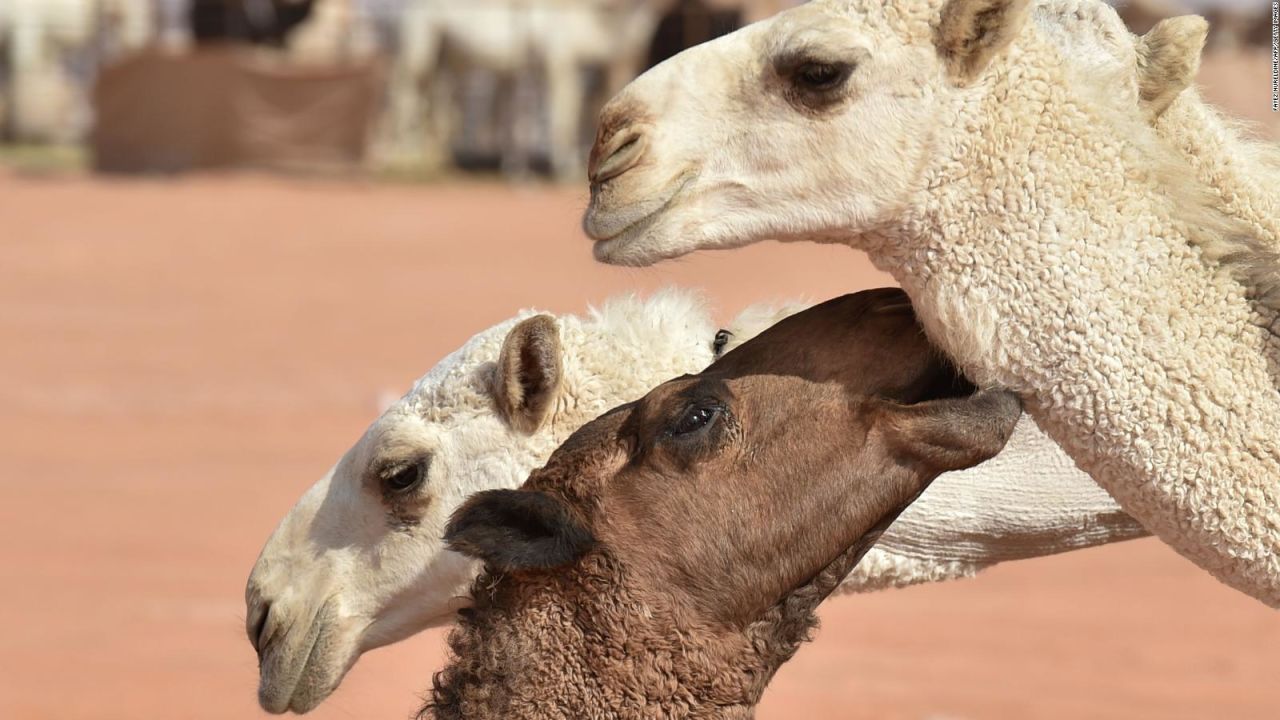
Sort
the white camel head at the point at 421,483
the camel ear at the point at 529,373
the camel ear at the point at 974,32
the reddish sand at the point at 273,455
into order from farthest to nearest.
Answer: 1. the reddish sand at the point at 273,455
2. the white camel head at the point at 421,483
3. the camel ear at the point at 529,373
4. the camel ear at the point at 974,32

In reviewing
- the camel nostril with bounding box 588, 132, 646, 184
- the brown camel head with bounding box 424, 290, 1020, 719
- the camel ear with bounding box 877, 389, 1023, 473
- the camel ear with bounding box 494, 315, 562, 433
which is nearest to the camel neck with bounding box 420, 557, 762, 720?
the brown camel head with bounding box 424, 290, 1020, 719

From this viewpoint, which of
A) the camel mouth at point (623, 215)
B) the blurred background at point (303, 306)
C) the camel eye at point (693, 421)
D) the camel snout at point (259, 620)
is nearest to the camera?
the camel mouth at point (623, 215)

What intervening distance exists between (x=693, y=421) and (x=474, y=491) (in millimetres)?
1518

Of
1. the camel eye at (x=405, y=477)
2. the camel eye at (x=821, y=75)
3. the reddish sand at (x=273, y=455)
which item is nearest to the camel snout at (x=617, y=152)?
the camel eye at (x=821, y=75)

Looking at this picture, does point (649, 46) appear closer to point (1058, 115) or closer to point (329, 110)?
point (329, 110)

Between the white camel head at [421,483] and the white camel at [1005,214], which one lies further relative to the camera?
the white camel head at [421,483]

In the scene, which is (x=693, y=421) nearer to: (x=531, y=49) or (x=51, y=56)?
(x=531, y=49)

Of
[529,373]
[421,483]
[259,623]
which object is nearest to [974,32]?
[529,373]

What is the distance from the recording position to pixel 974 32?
3893 millimetres

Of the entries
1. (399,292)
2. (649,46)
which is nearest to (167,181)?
(399,292)

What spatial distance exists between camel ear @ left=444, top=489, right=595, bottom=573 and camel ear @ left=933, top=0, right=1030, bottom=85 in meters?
1.28

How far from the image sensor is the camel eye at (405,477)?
Result: 5.55 meters

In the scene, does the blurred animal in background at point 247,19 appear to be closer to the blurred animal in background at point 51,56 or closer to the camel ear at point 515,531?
the blurred animal in background at point 51,56

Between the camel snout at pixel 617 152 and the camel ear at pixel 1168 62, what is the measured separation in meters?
1.18
